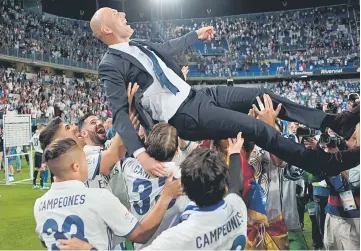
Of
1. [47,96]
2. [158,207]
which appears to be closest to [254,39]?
[47,96]

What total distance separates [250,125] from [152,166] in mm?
602

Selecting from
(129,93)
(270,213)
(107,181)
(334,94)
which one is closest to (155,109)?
(129,93)

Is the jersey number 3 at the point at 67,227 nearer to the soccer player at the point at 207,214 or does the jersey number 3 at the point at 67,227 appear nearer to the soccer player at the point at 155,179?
the soccer player at the point at 207,214

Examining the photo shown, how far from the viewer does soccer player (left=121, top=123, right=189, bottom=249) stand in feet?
8.44

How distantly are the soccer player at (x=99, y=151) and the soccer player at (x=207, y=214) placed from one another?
136cm

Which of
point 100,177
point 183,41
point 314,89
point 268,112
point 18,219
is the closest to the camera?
point 268,112

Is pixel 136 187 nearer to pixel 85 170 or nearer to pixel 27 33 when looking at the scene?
pixel 85 170

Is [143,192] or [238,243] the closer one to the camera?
[238,243]

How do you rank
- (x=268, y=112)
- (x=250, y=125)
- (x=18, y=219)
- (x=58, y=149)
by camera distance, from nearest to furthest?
1. (x=58, y=149)
2. (x=250, y=125)
3. (x=268, y=112)
4. (x=18, y=219)

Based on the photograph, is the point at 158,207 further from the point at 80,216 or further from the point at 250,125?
the point at 250,125

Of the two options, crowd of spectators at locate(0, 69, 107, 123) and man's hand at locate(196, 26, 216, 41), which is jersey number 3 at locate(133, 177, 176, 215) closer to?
man's hand at locate(196, 26, 216, 41)

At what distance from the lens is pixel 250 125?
2561 mm

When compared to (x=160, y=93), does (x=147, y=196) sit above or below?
below

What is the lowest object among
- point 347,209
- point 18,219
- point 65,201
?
point 18,219
